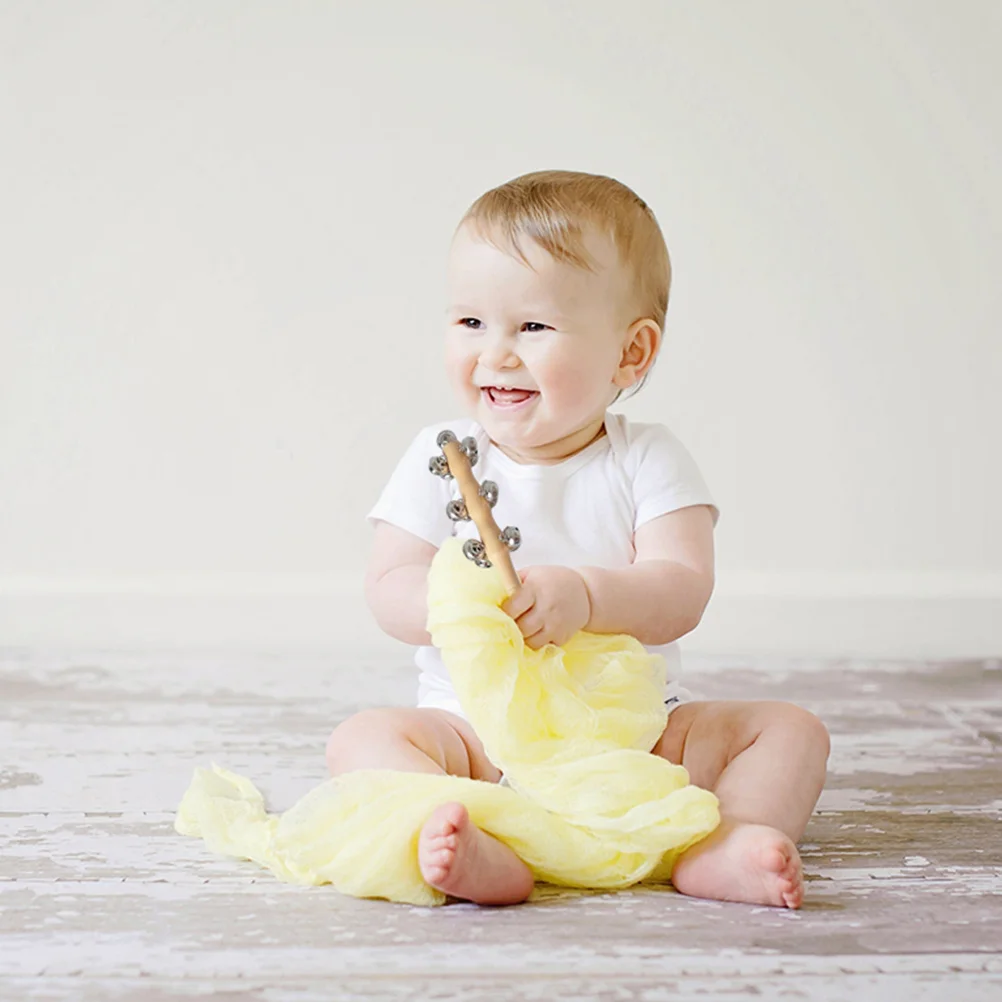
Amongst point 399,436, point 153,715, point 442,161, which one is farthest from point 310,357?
point 153,715

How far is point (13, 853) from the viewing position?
1092 millimetres

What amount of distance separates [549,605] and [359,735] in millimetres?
206

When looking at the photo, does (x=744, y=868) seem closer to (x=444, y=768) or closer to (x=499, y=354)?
(x=444, y=768)

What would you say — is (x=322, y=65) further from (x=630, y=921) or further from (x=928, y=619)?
(x=630, y=921)

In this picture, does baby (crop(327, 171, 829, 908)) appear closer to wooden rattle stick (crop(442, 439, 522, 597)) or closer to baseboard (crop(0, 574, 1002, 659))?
wooden rattle stick (crop(442, 439, 522, 597))

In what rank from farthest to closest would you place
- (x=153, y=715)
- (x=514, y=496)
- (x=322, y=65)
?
1. (x=322, y=65)
2. (x=153, y=715)
3. (x=514, y=496)

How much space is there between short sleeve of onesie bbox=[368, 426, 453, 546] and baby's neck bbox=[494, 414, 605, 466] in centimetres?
7

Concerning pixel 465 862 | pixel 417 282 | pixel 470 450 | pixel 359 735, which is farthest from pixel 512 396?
pixel 417 282

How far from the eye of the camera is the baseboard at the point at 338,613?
7.89 ft

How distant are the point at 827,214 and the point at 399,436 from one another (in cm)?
84

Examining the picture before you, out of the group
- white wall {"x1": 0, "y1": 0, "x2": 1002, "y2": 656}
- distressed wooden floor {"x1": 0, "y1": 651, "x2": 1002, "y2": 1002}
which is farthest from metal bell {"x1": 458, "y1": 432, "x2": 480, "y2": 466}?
white wall {"x1": 0, "y1": 0, "x2": 1002, "y2": 656}

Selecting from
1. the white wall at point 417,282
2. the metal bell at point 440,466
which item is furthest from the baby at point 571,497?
the white wall at point 417,282

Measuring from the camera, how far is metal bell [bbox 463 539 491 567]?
1.02m

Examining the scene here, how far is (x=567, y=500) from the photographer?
4.09 feet
